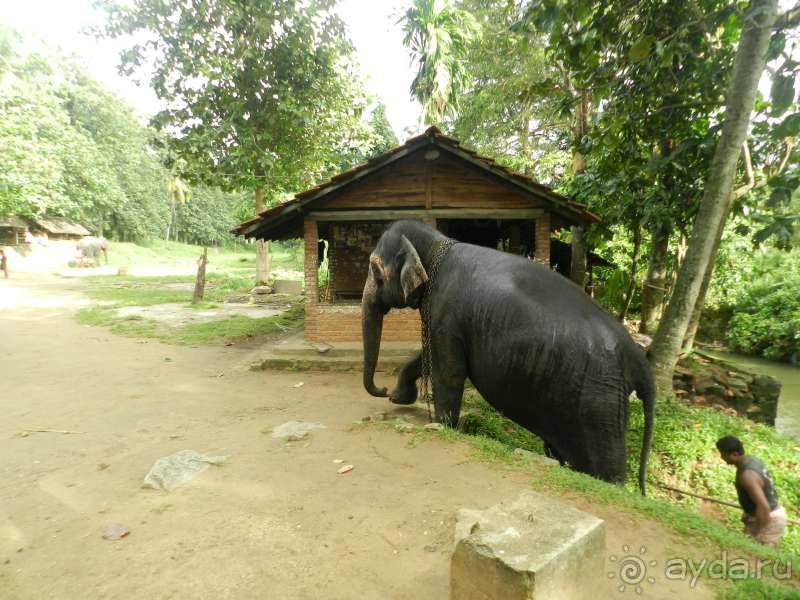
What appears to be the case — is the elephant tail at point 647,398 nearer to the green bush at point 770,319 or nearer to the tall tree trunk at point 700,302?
the tall tree trunk at point 700,302

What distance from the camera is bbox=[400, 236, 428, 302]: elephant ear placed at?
4785mm

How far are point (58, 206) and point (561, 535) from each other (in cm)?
3410

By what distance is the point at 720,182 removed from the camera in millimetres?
6012

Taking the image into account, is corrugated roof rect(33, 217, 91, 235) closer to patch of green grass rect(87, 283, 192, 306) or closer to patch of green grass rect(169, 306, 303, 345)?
patch of green grass rect(87, 283, 192, 306)

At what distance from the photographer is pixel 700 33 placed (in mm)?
6852

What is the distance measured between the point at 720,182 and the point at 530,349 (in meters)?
4.22

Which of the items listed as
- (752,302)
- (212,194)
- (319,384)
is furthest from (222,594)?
(212,194)

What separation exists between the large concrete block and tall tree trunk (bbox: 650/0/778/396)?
17.7ft

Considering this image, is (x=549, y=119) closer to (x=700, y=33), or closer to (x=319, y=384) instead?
(x=700, y=33)

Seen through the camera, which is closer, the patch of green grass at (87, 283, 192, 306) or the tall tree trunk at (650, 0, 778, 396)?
the tall tree trunk at (650, 0, 778, 396)

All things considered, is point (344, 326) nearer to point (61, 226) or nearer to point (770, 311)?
point (770, 311)

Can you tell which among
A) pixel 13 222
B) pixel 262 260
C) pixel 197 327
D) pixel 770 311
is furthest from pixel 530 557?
pixel 13 222

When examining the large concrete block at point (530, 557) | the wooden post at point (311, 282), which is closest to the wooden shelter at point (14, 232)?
the wooden post at point (311, 282)

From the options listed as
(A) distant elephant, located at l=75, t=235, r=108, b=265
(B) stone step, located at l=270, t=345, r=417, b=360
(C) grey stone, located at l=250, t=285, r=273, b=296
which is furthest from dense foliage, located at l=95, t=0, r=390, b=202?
(A) distant elephant, located at l=75, t=235, r=108, b=265
